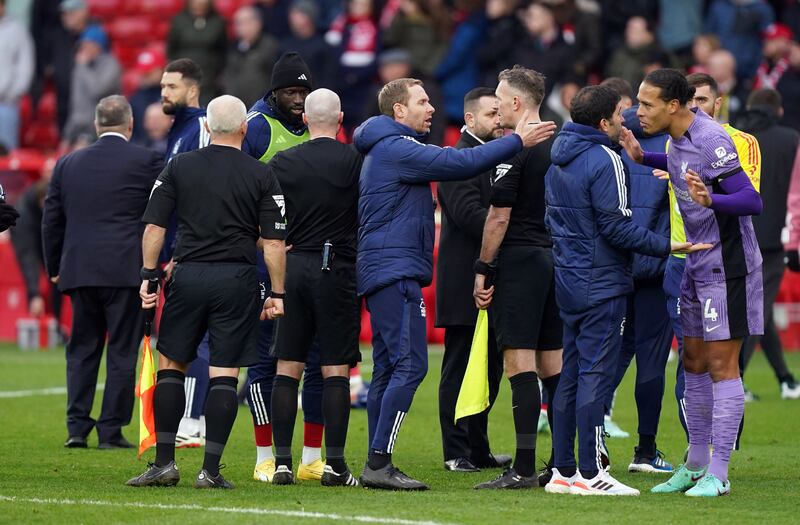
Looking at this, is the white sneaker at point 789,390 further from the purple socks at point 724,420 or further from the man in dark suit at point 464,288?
the purple socks at point 724,420

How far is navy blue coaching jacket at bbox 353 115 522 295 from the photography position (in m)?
8.66

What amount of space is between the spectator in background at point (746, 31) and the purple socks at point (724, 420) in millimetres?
11325

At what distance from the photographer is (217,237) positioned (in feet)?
28.2

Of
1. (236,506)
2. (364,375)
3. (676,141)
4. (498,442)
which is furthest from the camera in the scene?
(364,375)

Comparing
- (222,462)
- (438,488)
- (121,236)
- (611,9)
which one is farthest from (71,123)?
(438,488)

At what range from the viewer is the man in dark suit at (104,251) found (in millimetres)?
10977

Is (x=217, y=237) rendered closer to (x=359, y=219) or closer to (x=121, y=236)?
(x=359, y=219)

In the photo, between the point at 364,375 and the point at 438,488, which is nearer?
the point at 438,488

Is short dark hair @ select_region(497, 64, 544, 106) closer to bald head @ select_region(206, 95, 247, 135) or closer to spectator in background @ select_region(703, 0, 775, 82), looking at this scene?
bald head @ select_region(206, 95, 247, 135)

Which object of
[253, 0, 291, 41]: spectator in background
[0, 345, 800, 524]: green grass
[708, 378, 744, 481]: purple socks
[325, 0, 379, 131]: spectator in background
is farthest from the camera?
[253, 0, 291, 41]: spectator in background

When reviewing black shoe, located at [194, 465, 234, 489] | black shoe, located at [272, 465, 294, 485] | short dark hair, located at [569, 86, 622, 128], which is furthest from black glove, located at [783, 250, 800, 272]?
black shoe, located at [194, 465, 234, 489]

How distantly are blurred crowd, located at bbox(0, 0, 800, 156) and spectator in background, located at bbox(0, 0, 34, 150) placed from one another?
0.06ft

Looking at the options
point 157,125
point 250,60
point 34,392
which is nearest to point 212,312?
point 34,392

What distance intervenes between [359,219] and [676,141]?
6.06 feet
